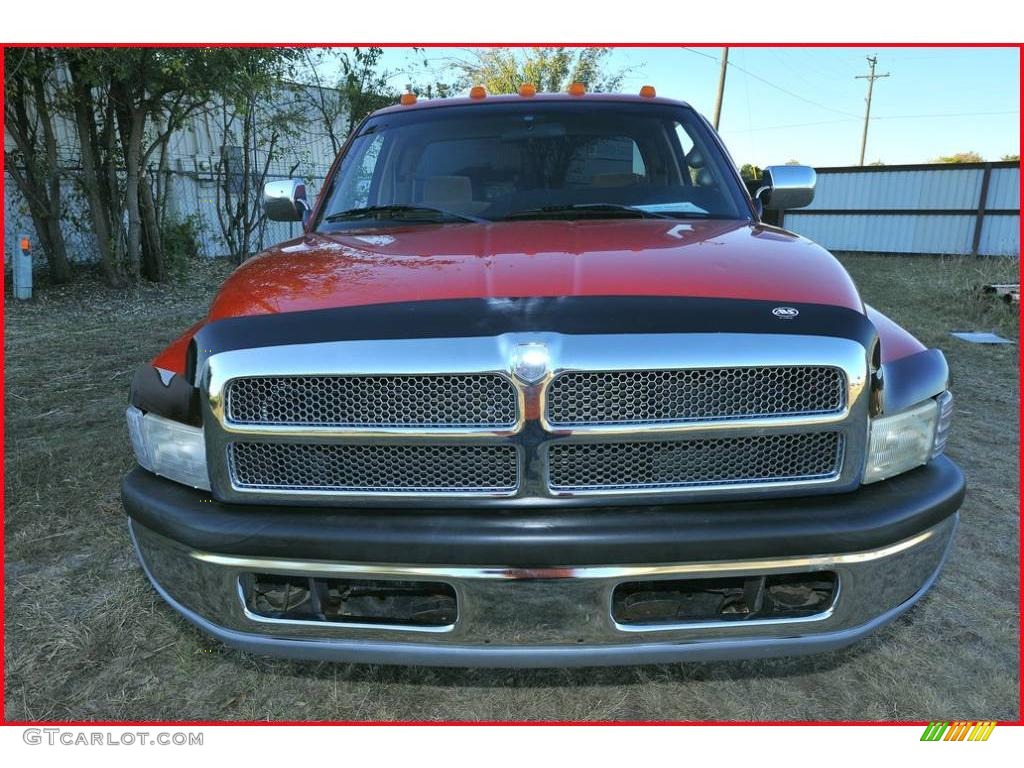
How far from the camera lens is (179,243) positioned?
39.0ft

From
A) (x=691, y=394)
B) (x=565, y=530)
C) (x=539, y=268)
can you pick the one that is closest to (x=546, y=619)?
(x=565, y=530)

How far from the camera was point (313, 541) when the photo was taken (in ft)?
5.60

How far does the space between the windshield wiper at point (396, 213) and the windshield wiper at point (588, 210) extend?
170 millimetres

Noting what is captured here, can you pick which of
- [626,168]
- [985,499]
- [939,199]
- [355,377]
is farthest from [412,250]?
[939,199]

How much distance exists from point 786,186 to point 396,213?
180cm

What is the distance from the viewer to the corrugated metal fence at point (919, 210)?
17.2 meters

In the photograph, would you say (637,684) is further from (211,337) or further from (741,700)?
(211,337)

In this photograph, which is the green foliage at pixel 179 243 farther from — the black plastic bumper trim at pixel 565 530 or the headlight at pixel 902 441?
the headlight at pixel 902 441

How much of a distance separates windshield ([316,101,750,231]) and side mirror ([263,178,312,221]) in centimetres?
30

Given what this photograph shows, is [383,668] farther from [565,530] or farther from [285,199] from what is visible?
[285,199]

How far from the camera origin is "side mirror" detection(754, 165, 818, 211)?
327 cm

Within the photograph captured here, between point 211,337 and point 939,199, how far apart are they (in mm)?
20729

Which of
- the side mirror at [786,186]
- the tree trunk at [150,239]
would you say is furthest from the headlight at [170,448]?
the tree trunk at [150,239]
